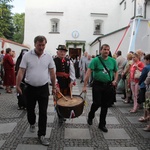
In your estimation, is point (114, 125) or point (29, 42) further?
point (29, 42)

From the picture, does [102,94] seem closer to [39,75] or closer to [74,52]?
[39,75]

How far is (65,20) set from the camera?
29.0 metres

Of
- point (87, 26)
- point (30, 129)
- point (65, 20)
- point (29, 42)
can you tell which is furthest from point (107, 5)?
point (30, 129)

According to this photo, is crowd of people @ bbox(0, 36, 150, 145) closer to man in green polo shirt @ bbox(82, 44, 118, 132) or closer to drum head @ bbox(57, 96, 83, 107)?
man in green polo shirt @ bbox(82, 44, 118, 132)

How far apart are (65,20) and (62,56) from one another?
78.0 ft

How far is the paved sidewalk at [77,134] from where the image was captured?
4598mm

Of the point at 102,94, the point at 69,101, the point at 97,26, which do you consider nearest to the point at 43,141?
the point at 69,101

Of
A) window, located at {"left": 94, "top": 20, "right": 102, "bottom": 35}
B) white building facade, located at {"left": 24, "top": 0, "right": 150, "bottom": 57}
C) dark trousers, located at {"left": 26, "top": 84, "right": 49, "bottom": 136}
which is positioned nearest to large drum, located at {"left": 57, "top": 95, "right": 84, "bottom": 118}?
dark trousers, located at {"left": 26, "top": 84, "right": 49, "bottom": 136}

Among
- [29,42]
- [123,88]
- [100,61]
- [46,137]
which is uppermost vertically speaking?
[29,42]

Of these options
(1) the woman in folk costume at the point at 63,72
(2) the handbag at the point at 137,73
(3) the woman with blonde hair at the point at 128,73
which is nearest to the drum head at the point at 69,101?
(1) the woman in folk costume at the point at 63,72

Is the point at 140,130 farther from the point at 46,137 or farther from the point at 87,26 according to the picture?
the point at 87,26

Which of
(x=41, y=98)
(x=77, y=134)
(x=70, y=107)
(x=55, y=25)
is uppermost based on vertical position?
(x=55, y=25)

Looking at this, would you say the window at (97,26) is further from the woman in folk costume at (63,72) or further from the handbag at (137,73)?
the woman in folk costume at (63,72)

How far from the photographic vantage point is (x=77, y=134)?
17.3ft
